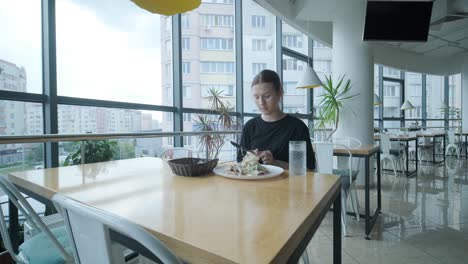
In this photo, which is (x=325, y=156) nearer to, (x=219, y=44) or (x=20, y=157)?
(x=20, y=157)

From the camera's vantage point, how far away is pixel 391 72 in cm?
826

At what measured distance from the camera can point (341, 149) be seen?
99.3 inches

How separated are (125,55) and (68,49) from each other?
0.69 m

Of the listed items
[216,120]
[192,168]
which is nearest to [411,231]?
[192,168]

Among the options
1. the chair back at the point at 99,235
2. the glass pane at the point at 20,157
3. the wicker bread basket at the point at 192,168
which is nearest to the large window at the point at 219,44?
the glass pane at the point at 20,157

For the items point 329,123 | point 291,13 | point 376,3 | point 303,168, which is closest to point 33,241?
point 303,168

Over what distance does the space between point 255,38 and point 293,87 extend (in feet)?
4.45

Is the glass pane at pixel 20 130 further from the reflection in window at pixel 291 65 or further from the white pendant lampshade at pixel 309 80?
the reflection in window at pixel 291 65

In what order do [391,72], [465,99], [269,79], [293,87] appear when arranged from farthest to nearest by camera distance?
1. [391,72]
2. [465,99]
3. [293,87]
4. [269,79]

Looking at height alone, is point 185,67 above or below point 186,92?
above

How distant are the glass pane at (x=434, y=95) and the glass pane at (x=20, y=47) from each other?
10.7 metres

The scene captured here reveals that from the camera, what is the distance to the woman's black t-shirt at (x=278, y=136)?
145 centimetres

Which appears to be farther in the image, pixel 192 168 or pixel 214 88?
pixel 214 88

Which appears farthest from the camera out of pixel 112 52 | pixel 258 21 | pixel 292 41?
pixel 292 41
